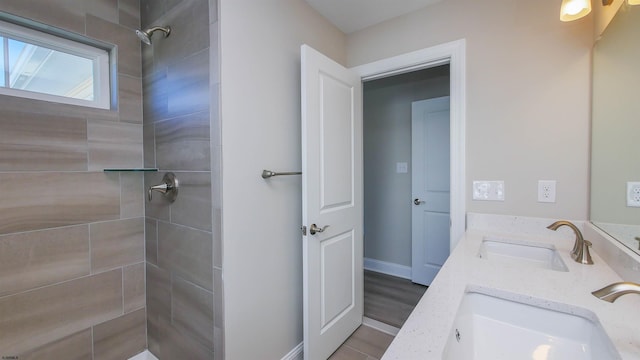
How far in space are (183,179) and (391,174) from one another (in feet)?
7.38

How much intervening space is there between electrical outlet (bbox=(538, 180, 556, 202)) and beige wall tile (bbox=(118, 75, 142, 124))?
2406mm

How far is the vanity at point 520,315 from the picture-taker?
623 millimetres

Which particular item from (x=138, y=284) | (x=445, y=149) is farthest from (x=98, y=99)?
(x=445, y=149)

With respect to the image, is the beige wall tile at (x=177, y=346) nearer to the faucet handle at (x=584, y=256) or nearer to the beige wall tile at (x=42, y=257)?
the beige wall tile at (x=42, y=257)

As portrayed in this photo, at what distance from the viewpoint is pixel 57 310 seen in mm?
1397

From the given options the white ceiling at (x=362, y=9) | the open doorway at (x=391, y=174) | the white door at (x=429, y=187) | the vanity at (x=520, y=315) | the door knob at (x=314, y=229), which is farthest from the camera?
the open doorway at (x=391, y=174)

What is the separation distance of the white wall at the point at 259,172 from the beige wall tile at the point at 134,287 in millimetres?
861

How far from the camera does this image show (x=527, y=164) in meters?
1.46

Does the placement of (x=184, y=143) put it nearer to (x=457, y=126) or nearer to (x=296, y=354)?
(x=296, y=354)

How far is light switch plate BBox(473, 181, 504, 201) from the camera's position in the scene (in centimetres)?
154

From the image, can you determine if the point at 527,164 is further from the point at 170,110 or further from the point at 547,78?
the point at 170,110

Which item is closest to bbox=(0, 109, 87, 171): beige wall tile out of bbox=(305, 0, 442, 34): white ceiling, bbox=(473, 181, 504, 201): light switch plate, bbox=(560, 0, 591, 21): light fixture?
bbox=(305, 0, 442, 34): white ceiling

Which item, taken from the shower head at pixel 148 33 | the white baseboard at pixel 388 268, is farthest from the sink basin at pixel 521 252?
the shower head at pixel 148 33

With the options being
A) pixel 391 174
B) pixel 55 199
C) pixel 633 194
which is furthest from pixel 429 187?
pixel 55 199
